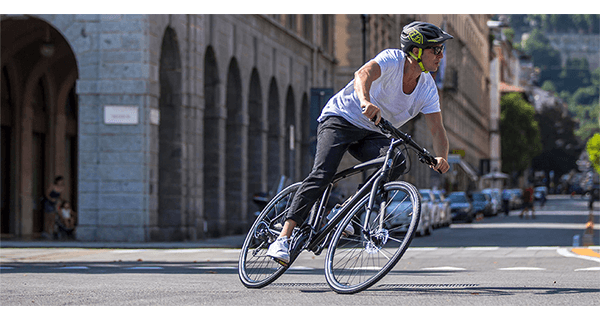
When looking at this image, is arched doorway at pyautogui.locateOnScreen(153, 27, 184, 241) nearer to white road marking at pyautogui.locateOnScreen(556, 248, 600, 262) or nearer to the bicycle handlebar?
white road marking at pyautogui.locateOnScreen(556, 248, 600, 262)

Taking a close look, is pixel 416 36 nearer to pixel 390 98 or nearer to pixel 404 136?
pixel 390 98

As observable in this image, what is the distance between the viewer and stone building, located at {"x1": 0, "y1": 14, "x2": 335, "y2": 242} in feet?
68.5

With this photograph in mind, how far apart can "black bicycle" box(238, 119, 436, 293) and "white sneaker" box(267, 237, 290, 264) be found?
40 millimetres

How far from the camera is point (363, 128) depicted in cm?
690

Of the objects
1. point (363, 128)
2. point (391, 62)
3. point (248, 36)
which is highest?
point (248, 36)

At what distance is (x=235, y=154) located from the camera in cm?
2866

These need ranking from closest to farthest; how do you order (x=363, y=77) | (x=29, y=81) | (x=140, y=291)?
(x=363, y=77) → (x=140, y=291) → (x=29, y=81)

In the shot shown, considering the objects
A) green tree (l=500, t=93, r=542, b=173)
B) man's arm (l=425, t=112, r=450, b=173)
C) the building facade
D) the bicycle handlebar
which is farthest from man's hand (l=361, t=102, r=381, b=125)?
green tree (l=500, t=93, r=542, b=173)

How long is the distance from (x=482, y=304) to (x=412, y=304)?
42 cm

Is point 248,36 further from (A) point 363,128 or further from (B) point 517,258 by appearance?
(A) point 363,128

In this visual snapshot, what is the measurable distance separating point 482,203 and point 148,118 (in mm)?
32714

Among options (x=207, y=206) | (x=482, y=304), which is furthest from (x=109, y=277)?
(x=207, y=206)

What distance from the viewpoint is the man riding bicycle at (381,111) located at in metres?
6.71
